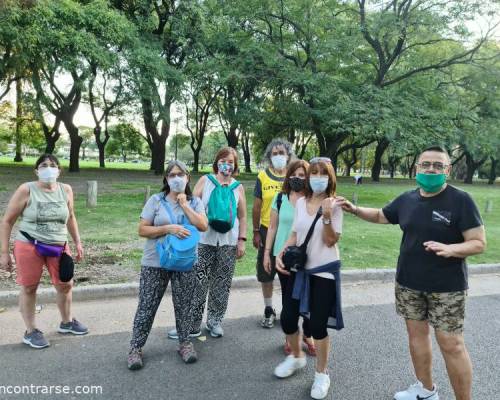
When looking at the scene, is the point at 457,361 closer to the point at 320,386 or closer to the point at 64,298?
the point at 320,386

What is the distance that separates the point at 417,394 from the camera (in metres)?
3.03

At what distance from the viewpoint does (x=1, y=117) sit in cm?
4109

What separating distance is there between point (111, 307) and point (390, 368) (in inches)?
116

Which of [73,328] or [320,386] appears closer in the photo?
[320,386]

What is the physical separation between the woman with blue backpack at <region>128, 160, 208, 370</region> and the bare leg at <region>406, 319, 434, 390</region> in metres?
1.73

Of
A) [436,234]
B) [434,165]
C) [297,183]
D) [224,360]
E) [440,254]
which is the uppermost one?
[434,165]

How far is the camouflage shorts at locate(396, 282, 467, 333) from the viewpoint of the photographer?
2.69 meters

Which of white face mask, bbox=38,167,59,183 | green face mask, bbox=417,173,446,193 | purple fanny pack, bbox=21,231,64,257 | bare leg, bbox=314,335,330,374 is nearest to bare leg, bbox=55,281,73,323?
purple fanny pack, bbox=21,231,64,257

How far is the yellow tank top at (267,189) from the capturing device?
412 cm

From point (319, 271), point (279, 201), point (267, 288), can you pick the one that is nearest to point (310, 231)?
point (319, 271)

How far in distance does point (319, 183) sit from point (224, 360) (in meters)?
1.74

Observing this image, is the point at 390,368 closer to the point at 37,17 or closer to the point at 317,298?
the point at 317,298

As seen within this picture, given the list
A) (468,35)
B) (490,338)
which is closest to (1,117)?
(468,35)

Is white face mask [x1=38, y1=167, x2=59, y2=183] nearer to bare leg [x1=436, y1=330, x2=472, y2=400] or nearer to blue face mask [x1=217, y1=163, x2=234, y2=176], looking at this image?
blue face mask [x1=217, y1=163, x2=234, y2=176]
